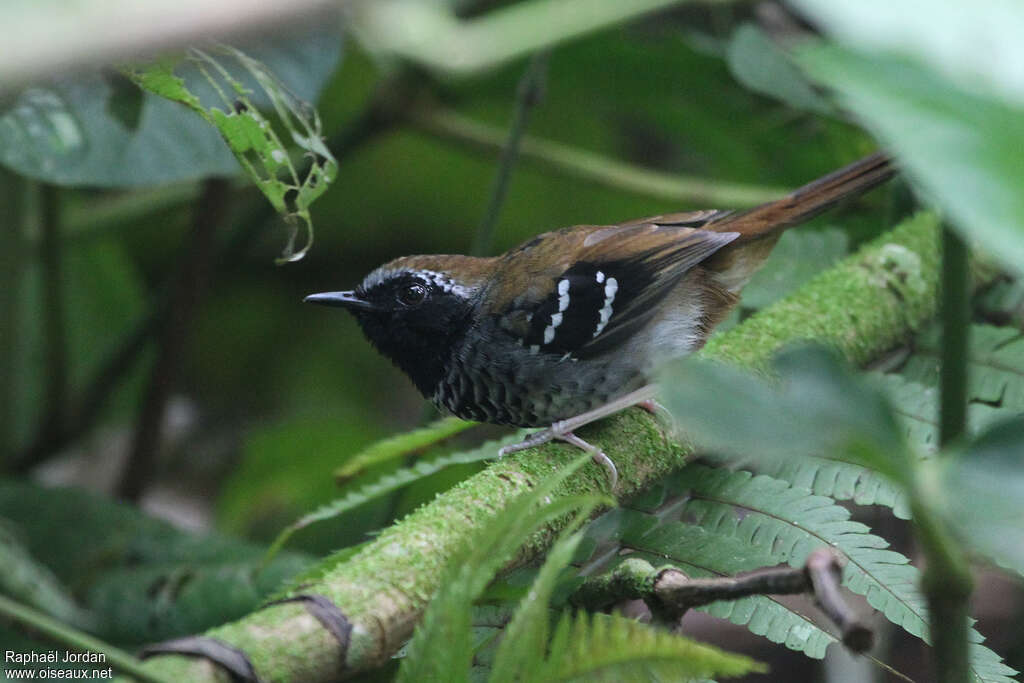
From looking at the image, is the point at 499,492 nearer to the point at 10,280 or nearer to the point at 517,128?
the point at 517,128

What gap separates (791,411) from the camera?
81 centimetres

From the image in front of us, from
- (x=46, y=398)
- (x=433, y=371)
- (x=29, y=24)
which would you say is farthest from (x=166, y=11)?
(x=46, y=398)

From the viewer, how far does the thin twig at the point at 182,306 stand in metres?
3.37

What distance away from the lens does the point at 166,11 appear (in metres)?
0.68

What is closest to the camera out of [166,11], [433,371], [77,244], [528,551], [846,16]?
[166,11]

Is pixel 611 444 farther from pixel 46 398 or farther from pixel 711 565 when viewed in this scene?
pixel 46 398

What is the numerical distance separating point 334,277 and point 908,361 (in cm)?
329

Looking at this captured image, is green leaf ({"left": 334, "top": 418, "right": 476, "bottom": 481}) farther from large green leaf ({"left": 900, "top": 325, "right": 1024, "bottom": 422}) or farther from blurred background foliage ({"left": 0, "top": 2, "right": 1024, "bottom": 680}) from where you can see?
large green leaf ({"left": 900, "top": 325, "right": 1024, "bottom": 422})

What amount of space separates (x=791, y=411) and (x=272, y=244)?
14.7 ft

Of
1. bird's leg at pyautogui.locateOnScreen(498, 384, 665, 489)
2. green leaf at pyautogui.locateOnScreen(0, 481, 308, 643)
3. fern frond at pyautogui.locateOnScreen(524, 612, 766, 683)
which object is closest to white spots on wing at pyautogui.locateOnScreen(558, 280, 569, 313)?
bird's leg at pyautogui.locateOnScreen(498, 384, 665, 489)

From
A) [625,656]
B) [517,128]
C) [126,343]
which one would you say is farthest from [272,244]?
[625,656]

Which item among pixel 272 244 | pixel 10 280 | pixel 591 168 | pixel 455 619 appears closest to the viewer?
pixel 455 619

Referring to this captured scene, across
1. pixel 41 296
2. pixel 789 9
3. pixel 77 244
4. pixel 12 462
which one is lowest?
pixel 12 462

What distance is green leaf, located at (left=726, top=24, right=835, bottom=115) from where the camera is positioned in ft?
10.1
